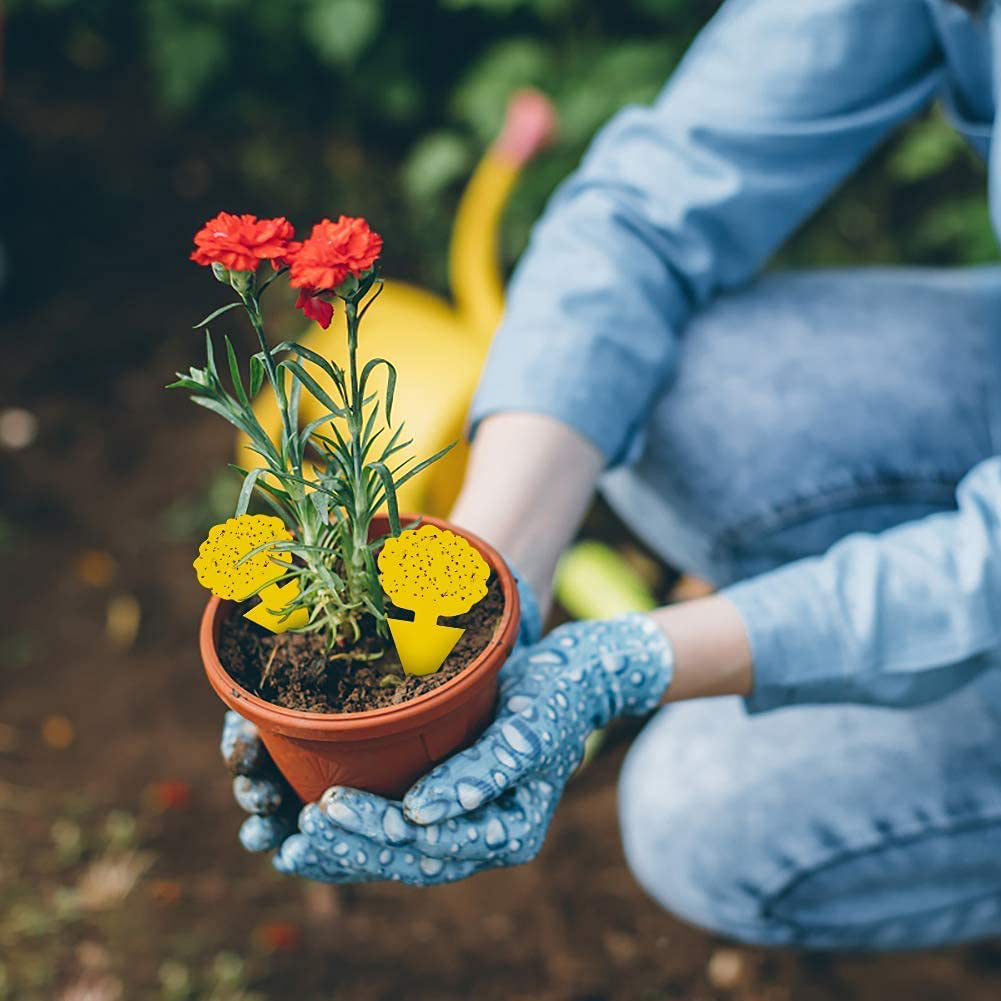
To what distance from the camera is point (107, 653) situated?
6.97 ft

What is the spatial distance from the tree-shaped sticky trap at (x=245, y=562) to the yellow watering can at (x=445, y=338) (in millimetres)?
953

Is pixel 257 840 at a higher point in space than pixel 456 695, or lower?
lower

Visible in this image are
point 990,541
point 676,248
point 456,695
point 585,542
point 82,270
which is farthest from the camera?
point 82,270

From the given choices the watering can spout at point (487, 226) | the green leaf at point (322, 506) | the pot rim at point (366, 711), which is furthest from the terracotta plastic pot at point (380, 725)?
the watering can spout at point (487, 226)

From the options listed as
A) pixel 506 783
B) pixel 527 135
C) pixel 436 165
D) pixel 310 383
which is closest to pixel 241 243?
pixel 310 383

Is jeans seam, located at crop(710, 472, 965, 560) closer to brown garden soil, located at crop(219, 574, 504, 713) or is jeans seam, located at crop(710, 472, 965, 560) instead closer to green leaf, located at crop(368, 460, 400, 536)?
brown garden soil, located at crop(219, 574, 504, 713)

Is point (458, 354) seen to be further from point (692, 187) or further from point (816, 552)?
point (816, 552)

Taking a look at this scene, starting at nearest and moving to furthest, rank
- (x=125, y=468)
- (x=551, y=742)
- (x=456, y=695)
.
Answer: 1. (x=456, y=695)
2. (x=551, y=742)
3. (x=125, y=468)

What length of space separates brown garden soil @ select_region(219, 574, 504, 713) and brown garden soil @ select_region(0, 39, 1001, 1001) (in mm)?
878

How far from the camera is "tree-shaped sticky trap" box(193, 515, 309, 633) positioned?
0.84 m

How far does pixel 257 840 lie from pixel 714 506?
77 cm

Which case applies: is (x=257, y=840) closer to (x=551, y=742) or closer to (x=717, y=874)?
(x=551, y=742)

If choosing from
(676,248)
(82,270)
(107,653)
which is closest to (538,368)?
(676,248)

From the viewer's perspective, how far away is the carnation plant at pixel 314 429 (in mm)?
751
